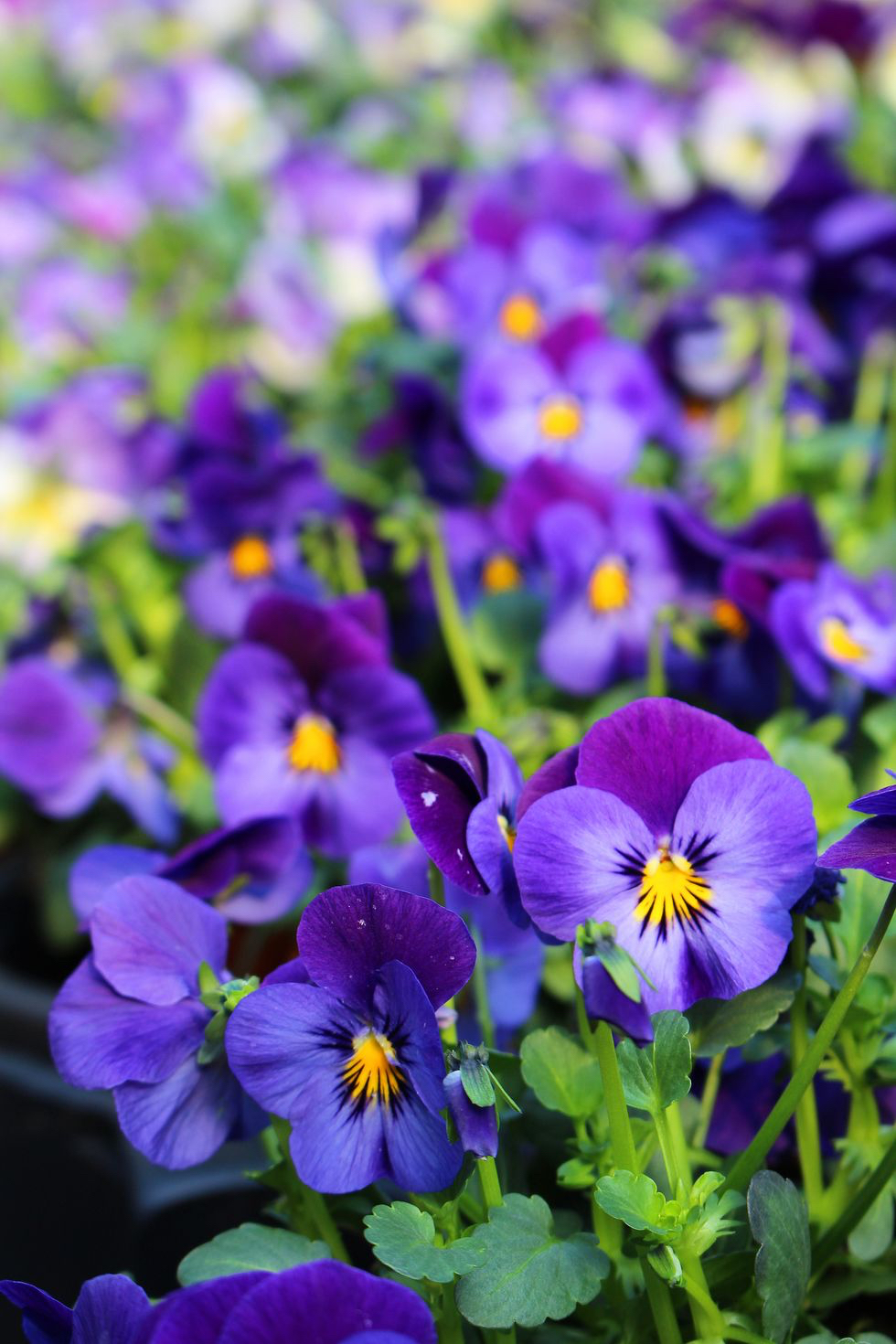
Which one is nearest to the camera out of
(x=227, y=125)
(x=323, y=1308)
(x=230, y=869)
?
(x=323, y=1308)

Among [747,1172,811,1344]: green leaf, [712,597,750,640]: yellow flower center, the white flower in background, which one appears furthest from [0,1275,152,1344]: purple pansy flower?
the white flower in background

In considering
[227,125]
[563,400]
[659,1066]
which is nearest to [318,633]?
[659,1066]

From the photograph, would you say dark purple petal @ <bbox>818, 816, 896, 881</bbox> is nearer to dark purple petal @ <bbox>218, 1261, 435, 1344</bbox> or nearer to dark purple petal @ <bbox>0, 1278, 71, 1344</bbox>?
dark purple petal @ <bbox>218, 1261, 435, 1344</bbox>

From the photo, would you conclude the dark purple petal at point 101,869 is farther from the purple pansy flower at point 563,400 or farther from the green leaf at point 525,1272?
the purple pansy flower at point 563,400

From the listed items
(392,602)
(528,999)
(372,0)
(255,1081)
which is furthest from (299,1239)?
(372,0)

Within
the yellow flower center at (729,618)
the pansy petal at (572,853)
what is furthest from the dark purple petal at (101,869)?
the yellow flower center at (729,618)

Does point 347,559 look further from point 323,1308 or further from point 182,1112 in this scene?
point 323,1308

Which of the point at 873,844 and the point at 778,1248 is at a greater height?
the point at 873,844
